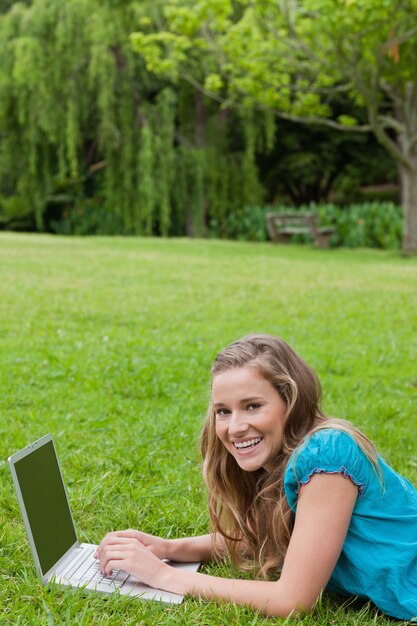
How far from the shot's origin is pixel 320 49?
1680 centimetres

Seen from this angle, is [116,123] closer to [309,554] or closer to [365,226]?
[365,226]

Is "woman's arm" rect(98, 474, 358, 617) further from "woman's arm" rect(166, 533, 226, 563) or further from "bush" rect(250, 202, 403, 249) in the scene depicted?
"bush" rect(250, 202, 403, 249)

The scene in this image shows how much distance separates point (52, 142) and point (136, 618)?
21.4 metres

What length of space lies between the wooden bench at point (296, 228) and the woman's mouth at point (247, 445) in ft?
58.2

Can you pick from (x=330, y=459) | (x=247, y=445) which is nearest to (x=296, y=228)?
(x=247, y=445)

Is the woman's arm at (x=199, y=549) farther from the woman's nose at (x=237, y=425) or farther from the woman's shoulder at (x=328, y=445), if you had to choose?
the woman's shoulder at (x=328, y=445)

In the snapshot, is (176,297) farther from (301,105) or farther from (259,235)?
(259,235)

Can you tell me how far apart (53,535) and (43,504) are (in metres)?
0.14

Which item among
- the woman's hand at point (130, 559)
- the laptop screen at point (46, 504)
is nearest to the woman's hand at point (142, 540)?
the woman's hand at point (130, 559)

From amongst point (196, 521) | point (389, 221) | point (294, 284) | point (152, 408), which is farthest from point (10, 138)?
point (196, 521)

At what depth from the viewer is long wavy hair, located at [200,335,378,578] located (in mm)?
2568

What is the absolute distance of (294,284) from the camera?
1180 cm

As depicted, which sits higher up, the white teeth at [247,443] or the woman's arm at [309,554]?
the white teeth at [247,443]

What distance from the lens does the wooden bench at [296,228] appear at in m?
20.3
